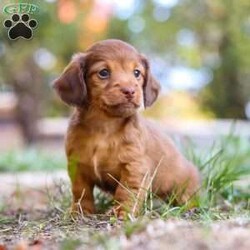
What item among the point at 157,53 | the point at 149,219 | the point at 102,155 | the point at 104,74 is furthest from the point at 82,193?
the point at 157,53

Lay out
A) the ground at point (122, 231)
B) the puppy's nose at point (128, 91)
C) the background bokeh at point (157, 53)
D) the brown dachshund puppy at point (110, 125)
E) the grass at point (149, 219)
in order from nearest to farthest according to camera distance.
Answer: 1. the ground at point (122, 231)
2. the grass at point (149, 219)
3. the puppy's nose at point (128, 91)
4. the brown dachshund puppy at point (110, 125)
5. the background bokeh at point (157, 53)

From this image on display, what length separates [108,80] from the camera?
3.59 metres

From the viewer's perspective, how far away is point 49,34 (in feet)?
47.5

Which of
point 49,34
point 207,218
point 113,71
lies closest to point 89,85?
point 113,71

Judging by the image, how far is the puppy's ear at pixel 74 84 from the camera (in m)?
3.70

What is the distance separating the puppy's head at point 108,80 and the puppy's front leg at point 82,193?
416mm

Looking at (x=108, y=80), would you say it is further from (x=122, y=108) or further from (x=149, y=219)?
(x=149, y=219)

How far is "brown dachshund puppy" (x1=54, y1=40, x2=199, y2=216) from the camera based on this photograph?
3592 millimetres

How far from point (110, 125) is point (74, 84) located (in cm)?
30

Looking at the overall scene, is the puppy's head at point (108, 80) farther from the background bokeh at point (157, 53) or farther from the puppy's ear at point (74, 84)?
the background bokeh at point (157, 53)

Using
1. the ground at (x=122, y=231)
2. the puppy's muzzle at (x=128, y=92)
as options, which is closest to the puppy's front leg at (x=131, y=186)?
the ground at (x=122, y=231)

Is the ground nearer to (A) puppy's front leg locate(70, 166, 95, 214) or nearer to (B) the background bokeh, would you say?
(A) puppy's front leg locate(70, 166, 95, 214)

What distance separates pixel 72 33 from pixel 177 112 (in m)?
6.01

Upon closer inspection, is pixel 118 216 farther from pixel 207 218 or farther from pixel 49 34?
pixel 49 34
